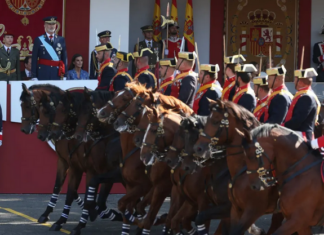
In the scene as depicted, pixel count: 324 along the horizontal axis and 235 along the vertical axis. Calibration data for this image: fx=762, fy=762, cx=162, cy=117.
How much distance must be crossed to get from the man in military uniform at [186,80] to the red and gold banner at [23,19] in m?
6.95

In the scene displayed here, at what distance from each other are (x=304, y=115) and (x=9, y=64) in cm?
777

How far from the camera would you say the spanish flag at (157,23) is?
1722 cm

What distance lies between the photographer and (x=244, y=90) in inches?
372

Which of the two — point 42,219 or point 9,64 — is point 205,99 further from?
point 9,64

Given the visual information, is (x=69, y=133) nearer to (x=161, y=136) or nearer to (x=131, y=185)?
(x=131, y=185)

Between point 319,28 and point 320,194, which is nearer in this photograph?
point 320,194

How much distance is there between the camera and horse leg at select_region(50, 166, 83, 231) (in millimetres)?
10656

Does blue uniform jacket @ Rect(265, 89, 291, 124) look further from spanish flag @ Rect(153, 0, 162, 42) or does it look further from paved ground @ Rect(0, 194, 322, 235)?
spanish flag @ Rect(153, 0, 162, 42)

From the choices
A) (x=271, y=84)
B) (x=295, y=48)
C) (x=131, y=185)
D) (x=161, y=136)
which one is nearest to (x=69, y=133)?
(x=131, y=185)

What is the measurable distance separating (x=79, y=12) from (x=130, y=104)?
679 centimetres

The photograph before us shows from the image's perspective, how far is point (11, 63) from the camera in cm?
1480

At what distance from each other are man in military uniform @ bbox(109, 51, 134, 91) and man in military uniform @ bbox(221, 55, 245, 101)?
164 centimetres

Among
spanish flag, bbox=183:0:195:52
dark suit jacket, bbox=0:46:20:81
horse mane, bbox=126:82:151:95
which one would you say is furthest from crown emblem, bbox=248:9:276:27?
horse mane, bbox=126:82:151:95

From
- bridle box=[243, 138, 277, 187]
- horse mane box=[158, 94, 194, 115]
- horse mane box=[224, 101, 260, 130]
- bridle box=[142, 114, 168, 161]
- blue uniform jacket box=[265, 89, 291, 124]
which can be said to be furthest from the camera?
horse mane box=[158, 94, 194, 115]
